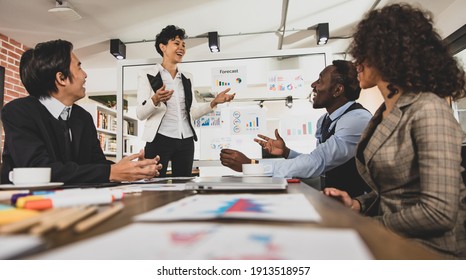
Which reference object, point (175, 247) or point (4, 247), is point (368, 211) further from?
point (4, 247)

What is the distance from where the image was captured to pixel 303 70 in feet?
8.80

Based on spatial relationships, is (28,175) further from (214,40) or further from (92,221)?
(214,40)

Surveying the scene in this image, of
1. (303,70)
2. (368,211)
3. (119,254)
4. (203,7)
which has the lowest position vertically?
(368,211)

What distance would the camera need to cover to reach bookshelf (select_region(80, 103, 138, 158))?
15.4 feet

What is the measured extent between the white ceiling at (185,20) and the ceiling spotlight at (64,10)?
8cm

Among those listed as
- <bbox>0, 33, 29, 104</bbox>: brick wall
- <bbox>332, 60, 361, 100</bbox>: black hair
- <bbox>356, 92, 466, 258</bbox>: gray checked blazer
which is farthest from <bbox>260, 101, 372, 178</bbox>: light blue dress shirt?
<bbox>0, 33, 29, 104</bbox>: brick wall

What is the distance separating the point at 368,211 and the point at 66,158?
122 cm

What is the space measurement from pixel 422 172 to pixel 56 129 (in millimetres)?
1324

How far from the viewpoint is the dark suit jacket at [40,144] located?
1049mm

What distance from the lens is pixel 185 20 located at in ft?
12.2

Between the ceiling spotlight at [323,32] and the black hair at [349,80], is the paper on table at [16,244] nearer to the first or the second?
the black hair at [349,80]

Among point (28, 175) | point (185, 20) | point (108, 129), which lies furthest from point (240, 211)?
point (108, 129)

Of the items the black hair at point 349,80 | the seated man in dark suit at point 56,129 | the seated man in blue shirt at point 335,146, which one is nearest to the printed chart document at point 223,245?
the seated man in dark suit at point 56,129
